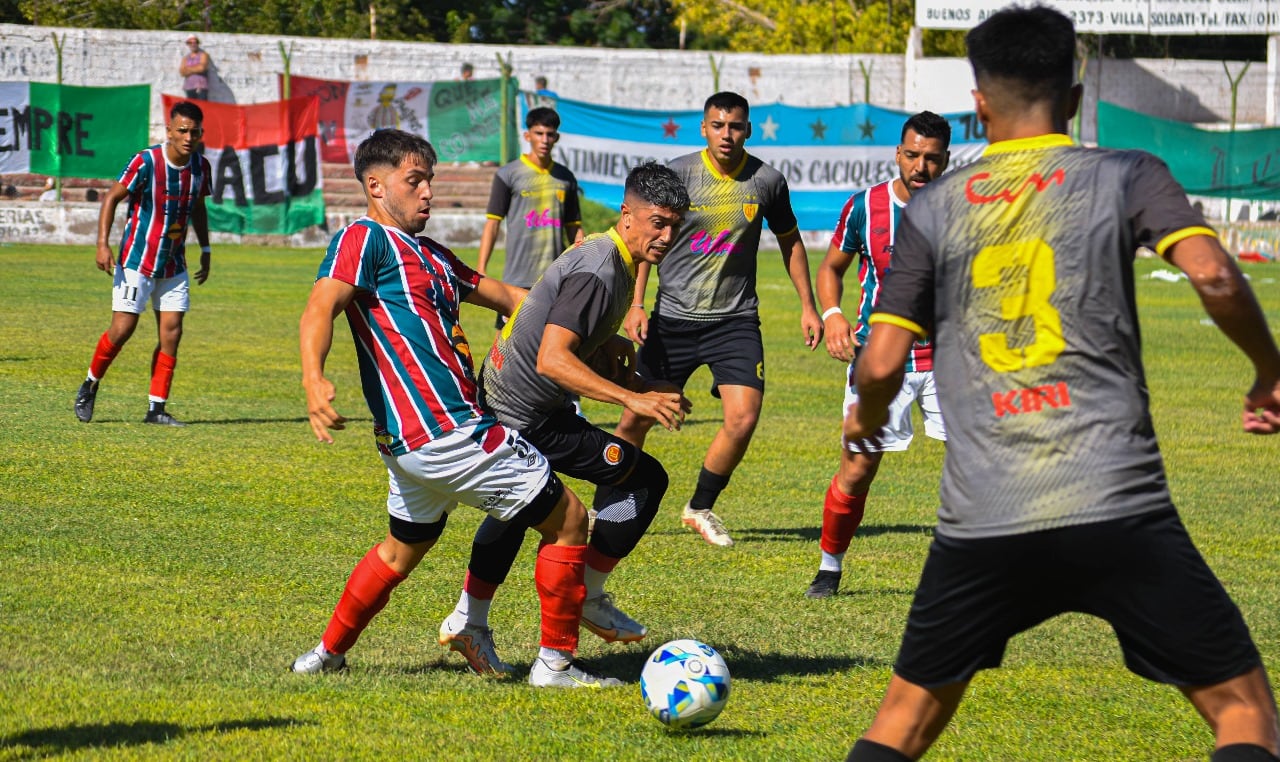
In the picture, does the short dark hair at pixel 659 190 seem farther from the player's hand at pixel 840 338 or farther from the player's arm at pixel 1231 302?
the player's arm at pixel 1231 302

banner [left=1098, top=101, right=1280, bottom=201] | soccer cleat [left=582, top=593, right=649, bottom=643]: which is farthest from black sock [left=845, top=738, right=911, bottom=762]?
banner [left=1098, top=101, right=1280, bottom=201]

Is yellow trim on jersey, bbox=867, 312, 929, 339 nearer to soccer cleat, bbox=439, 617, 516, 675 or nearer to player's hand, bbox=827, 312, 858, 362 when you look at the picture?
soccer cleat, bbox=439, 617, 516, 675

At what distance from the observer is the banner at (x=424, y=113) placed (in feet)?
98.5

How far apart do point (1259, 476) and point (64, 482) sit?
7777mm

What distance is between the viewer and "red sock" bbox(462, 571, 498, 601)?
5707 millimetres

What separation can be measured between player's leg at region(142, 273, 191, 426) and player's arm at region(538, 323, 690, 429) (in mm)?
6564

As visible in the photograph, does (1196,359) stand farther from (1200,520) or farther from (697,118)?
(697,118)

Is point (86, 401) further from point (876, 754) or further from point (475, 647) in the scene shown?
point (876, 754)

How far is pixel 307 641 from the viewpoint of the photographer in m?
5.89

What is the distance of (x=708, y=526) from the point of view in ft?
26.6

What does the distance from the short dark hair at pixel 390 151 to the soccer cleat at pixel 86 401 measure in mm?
6621

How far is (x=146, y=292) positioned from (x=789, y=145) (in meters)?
20.1

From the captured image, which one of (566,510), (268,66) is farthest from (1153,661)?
(268,66)

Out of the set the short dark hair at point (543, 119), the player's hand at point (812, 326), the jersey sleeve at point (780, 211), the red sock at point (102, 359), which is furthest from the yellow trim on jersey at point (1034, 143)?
the red sock at point (102, 359)
